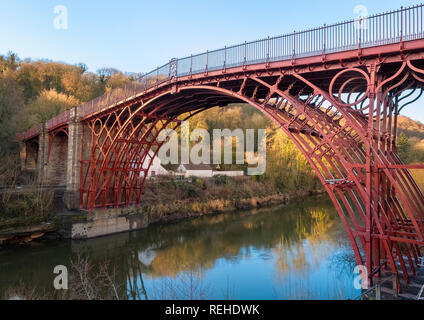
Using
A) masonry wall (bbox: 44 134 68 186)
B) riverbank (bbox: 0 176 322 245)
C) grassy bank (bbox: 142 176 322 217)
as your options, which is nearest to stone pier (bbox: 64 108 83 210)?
riverbank (bbox: 0 176 322 245)

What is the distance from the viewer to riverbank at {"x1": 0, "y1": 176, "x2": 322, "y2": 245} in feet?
53.9

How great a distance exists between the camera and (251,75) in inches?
399

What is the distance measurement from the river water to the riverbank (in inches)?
29.0

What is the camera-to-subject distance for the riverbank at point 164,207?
1642 cm

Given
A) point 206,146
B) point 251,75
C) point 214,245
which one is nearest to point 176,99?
point 251,75

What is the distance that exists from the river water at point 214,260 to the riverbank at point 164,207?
2.41 feet

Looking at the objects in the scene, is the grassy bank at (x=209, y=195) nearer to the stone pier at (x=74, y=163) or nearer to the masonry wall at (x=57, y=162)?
the stone pier at (x=74, y=163)

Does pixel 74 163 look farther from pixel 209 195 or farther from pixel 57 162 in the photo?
pixel 209 195

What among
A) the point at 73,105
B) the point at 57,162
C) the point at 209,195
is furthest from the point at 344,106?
the point at 73,105

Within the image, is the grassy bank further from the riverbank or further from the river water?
the river water

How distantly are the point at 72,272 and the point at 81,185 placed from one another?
790 cm

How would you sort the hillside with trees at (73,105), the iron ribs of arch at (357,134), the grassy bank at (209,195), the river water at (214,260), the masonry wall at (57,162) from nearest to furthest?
the iron ribs of arch at (357,134) < the river water at (214,260) < the grassy bank at (209,195) < the masonry wall at (57,162) < the hillside with trees at (73,105)

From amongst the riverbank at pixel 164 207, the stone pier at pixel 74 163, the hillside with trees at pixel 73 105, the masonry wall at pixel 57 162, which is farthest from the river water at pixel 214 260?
the hillside with trees at pixel 73 105

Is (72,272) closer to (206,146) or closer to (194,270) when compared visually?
Result: (194,270)
